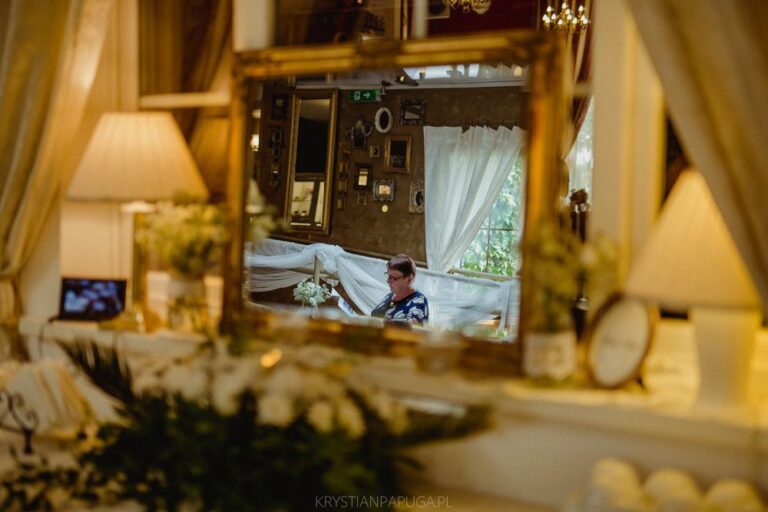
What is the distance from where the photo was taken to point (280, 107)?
7.82 feet

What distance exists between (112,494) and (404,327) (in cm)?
85

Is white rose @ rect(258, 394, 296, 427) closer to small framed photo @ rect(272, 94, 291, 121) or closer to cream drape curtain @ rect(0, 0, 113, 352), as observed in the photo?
small framed photo @ rect(272, 94, 291, 121)

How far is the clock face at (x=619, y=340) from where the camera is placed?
186cm

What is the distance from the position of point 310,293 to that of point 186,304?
15.2 inches

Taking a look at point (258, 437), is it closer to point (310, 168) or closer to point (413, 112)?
point (310, 168)

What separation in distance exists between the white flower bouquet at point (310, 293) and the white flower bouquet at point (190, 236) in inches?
10.2

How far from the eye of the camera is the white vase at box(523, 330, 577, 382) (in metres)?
1.93

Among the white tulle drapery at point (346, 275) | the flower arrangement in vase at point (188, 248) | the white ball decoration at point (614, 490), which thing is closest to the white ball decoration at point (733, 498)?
the white ball decoration at point (614, 490)

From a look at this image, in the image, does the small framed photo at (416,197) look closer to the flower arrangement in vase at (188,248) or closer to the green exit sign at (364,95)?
the green exit sign at (364,95)

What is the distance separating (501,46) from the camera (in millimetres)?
2002

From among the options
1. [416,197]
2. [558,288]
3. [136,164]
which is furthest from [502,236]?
[136,164]

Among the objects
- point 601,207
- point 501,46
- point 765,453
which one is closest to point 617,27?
point 501,46

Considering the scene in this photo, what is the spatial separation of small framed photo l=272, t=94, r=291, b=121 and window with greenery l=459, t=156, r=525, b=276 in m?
0.66

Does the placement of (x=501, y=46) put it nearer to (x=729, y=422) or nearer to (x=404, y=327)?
(x=404, y=327)
